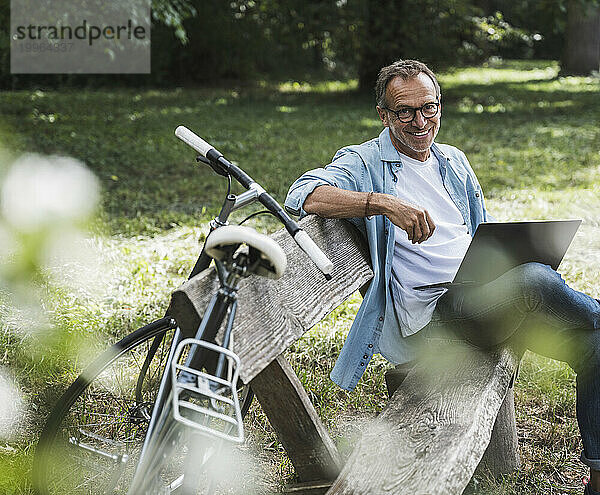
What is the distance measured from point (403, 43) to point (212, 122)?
5222 millimetres

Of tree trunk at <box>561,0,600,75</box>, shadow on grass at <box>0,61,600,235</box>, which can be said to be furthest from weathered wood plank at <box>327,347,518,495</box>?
tree trunk at <box>561,0,600,75</box>

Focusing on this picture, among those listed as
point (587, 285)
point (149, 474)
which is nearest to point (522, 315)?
point (149, 474)

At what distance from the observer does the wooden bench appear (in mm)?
2010

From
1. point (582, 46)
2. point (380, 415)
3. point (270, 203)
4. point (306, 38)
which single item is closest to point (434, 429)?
point (380, 415)

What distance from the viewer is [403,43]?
15.2 metres

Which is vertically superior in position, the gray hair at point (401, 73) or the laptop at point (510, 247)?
the gray hair at point (401, 73)

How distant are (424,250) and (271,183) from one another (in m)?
4.96

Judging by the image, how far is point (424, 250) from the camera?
2941mm

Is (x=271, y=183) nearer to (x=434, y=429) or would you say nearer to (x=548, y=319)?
(x=548, y=319)

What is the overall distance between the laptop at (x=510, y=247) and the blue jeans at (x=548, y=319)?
41 mm

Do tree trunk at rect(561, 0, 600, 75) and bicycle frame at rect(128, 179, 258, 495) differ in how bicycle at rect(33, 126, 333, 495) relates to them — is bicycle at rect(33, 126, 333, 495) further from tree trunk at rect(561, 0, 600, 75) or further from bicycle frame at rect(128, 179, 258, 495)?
tree trunk at rect(561, 0, 600, 75)

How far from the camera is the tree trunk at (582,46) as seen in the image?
20266 millimetres

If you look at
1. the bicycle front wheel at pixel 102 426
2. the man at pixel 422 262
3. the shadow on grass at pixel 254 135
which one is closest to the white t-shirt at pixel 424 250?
the man at pixel 422 262

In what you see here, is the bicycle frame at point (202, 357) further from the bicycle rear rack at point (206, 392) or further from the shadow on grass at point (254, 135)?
the shadow on grass at point (254, 135)
